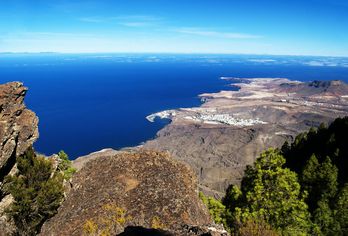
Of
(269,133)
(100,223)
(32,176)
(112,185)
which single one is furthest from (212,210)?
(269,133)

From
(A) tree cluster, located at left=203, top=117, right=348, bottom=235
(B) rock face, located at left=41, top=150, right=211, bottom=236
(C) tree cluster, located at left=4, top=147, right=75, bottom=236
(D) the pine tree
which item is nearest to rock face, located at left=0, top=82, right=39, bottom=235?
(C) tree cluster, located at left=4, top=147, right=75, bottom=236

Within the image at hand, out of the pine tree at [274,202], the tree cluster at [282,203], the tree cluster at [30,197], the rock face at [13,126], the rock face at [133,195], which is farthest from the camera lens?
the rock face at [13,126]

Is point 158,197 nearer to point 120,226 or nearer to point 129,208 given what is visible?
point 129,208

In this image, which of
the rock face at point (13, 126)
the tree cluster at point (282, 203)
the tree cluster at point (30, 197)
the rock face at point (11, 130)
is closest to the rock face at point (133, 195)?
the tree cluster at point (30, 197)

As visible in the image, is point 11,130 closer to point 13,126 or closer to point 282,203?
point 13,126

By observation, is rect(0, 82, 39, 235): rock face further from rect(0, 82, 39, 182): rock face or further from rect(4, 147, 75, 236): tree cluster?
rect(4, 147, 75, 236): tree cluster

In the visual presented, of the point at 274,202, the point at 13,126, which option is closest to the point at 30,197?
the point at 13,126

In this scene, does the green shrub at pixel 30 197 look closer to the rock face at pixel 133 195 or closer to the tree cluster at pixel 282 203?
the rock face at pixel 133 195
